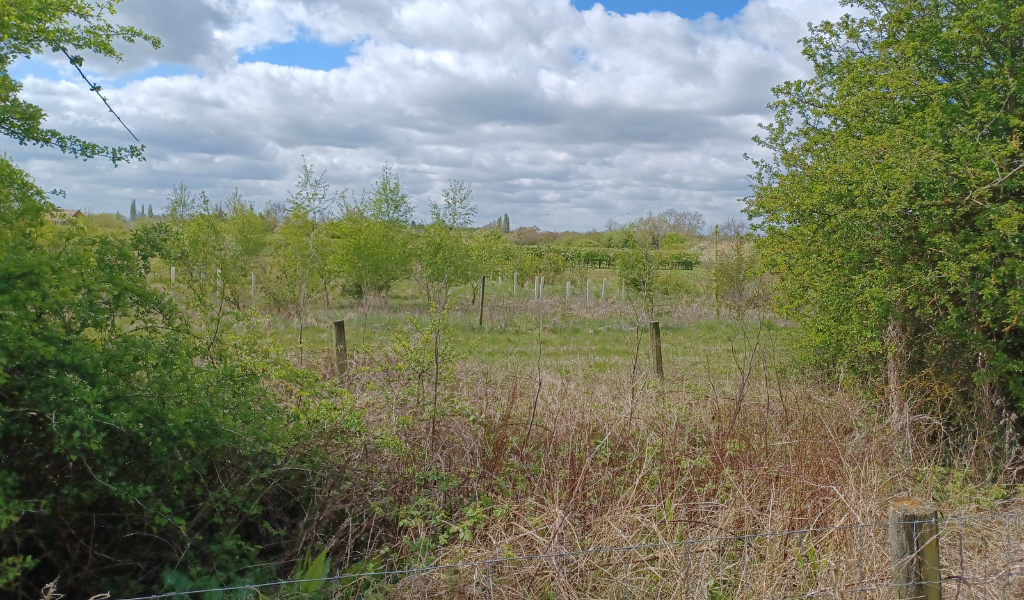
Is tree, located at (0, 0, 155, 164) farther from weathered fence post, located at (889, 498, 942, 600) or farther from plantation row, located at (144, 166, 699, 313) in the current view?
plantation row, located at (144, 166, 699, 313)

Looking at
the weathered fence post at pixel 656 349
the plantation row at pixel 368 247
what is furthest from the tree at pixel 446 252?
the weathered fence post at pixel 656 349

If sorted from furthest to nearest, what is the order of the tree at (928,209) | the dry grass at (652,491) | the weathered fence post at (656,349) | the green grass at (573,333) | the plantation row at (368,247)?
1. the plantation row at (368,247)
2. the green grass at (573,333)
3. the weathered fence post at (656,349)
4. the tree at (928,209)
5. the dry grass at (652,491)

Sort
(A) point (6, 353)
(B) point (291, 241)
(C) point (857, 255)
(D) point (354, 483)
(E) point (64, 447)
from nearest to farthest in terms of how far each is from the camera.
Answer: (A) point (6, 353) → (E) point (64, 447) → (D) point (354, 483) → (C) point (857, 255) → (B) point (291, 241)

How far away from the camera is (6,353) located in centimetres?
339

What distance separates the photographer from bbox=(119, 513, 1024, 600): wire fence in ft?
12.0

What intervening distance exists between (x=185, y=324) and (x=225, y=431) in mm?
771

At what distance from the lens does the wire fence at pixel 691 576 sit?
3652mm

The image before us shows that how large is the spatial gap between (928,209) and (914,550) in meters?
4.02

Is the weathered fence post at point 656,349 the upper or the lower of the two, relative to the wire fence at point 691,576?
upper

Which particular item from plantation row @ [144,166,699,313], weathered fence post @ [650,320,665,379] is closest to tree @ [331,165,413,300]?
plantation row @ [144,166,699,313]

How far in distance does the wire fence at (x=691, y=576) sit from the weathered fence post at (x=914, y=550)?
0.57 metres

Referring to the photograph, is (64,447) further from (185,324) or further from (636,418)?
(636,418)

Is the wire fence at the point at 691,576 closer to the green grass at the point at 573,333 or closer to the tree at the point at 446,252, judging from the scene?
the green grass at the point at 573,333

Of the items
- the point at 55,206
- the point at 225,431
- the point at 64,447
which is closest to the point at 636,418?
the point at 225,431
